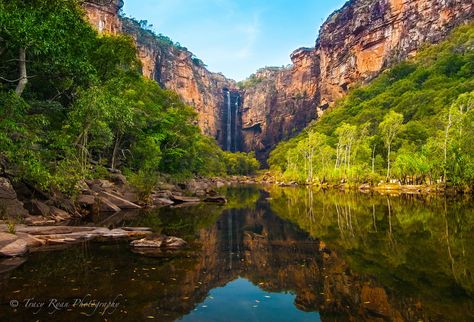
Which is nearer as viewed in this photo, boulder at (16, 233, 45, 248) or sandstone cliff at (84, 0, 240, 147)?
boulder at (16, 233, 45, 248)

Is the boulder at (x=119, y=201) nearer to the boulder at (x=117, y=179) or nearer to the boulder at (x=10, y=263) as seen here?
the boulder at (x=117, y=179)

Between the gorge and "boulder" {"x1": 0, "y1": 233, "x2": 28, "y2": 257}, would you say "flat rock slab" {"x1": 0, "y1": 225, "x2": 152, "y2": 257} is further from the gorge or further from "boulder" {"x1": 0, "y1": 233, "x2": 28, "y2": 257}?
the gorge

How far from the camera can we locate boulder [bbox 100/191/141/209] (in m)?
23.6

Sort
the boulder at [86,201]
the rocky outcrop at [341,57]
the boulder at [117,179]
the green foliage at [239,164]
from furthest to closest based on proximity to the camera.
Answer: the green foliage at [239,164], the rocky outcrop at [341,57], the boulder at [117,179], the boulder at [86,201]

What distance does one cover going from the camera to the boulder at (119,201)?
23.6 metres

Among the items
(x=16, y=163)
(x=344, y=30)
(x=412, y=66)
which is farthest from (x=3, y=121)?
(x=344, y=30)

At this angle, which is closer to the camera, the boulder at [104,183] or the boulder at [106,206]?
the boulder at [106,206]

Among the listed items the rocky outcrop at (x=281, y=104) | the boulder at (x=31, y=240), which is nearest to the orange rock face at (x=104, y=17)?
the rocky outcrop at (x=281, y=104)

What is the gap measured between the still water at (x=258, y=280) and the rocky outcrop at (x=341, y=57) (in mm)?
108932

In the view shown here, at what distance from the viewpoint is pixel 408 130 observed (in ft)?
197

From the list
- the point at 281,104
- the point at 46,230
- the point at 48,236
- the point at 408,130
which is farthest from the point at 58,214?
the point at 281,104

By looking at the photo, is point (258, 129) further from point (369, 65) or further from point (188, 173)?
point (188, 173)

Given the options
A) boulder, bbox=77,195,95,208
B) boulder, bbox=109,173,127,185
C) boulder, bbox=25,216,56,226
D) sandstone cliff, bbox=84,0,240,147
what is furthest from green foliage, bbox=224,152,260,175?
boulder, bbox=25,216,56,226

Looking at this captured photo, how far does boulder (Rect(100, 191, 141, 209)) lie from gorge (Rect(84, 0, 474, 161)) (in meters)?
81.3
